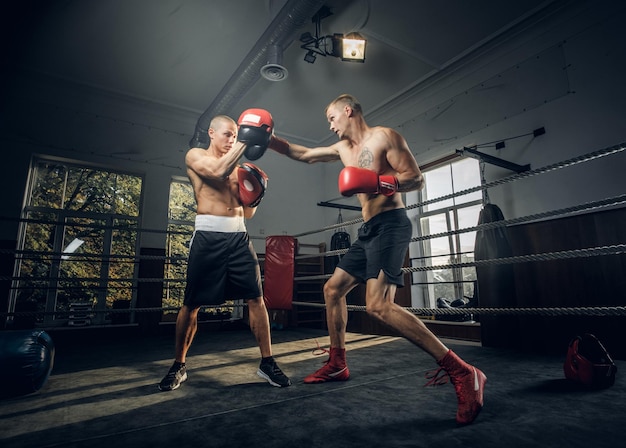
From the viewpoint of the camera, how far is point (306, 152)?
6.76ft

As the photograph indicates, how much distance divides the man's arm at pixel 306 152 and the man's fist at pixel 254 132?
0.49 feet

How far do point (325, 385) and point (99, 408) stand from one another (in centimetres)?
92

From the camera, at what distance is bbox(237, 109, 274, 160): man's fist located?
1.76 m

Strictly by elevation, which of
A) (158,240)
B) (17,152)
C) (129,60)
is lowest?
(158,240)

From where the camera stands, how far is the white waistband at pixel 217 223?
1852 millimetres

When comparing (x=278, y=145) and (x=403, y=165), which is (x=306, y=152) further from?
(x=403, y=165)

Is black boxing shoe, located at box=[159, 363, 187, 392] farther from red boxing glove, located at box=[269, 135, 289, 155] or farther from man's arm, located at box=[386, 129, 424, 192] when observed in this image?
man's arm, located at box=[386, 129, 424, 192]

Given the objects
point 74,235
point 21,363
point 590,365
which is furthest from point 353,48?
point 74,235

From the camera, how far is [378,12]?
11.9 feet

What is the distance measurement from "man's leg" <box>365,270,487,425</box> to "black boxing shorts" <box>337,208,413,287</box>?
1.6 inches

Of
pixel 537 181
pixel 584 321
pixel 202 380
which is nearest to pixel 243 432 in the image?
pixel 202 380

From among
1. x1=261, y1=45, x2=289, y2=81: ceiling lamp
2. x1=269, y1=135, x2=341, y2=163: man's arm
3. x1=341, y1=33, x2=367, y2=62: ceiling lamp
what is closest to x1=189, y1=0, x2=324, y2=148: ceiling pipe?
x1=261, y1=45, x2=289, y2=81: ceiling lamp

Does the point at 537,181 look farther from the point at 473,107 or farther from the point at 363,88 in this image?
the point at 363,88

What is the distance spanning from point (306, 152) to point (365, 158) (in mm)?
455
